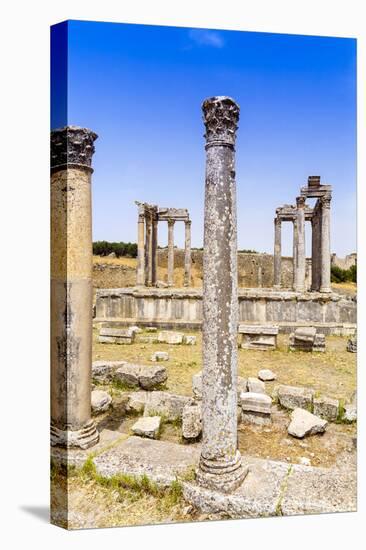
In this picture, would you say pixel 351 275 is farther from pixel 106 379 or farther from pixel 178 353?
pixel 106 379

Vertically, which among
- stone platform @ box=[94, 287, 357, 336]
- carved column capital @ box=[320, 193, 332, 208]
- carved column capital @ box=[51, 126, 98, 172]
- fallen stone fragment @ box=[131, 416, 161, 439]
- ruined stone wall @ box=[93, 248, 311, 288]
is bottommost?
fallen stone fragment @ box=[131, 416, 161, 439]

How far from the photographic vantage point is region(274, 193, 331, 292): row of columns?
61.0 ft

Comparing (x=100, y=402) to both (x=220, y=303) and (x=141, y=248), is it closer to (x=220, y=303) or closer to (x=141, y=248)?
(x=220, y=303)

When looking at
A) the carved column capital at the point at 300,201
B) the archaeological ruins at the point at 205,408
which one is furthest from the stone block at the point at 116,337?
the carved column capital at the point at 300,201

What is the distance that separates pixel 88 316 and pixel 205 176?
212 cm

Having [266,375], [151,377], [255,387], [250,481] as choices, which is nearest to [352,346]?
[266,375]

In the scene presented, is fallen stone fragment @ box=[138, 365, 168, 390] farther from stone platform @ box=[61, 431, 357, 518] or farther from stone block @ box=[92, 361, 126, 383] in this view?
stone platform @ box=[61, 431, 357, 518]

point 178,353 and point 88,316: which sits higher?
point 88,316

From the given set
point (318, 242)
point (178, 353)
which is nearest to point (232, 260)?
point (178, 353)

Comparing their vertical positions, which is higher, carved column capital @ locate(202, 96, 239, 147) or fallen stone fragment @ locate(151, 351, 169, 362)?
carved column capital @ locate(202, 96, 239, 147)

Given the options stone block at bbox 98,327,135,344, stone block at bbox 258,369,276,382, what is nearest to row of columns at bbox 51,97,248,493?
stone block at bbox 258,369,276,382

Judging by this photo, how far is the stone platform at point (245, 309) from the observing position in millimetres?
15594

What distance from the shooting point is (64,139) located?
4996 mm

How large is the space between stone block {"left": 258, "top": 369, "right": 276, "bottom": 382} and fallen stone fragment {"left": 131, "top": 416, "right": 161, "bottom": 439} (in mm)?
3835
